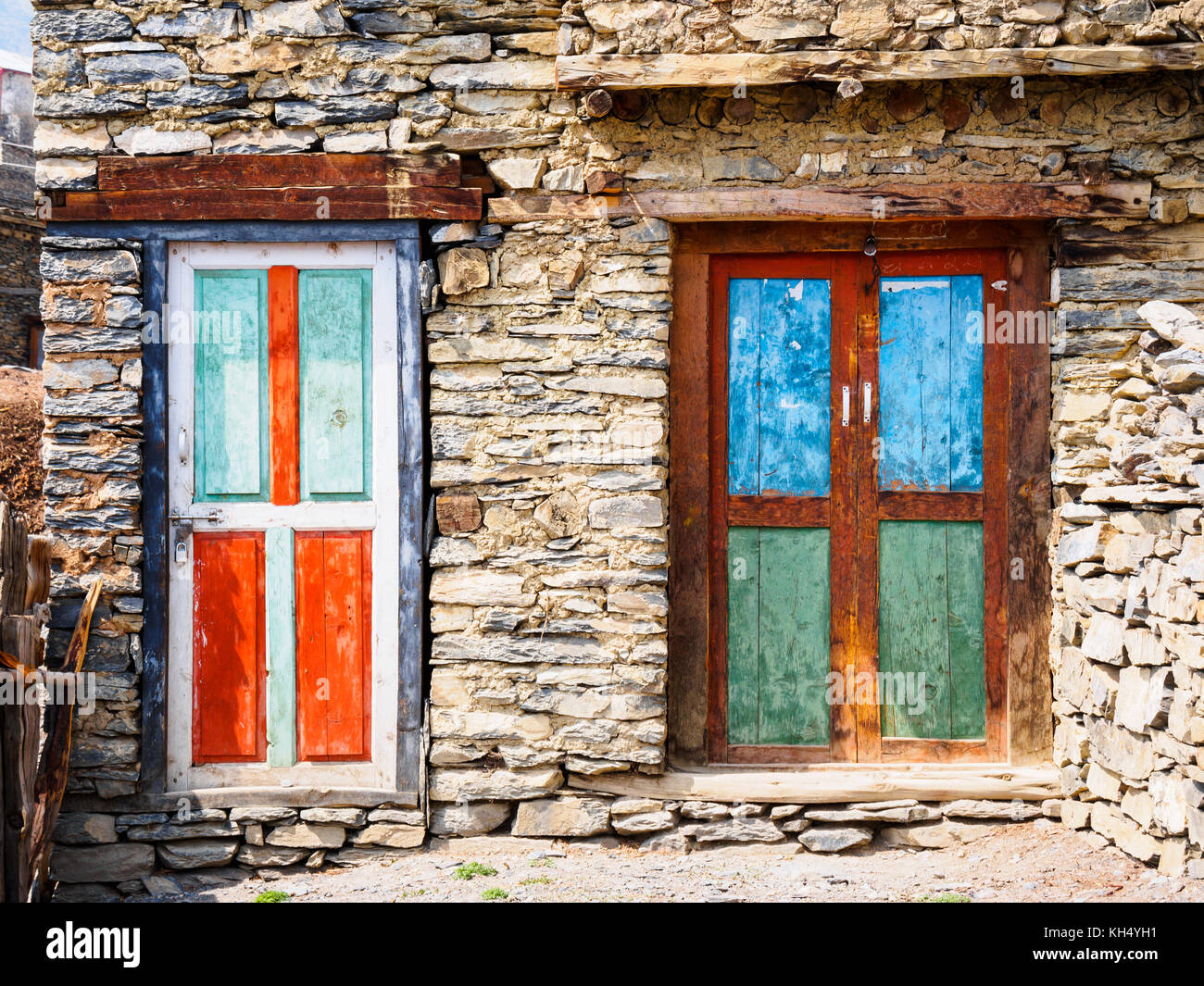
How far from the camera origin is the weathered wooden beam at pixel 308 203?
12.6 ft

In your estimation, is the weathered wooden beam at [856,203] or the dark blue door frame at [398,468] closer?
the weathered wooden beam at [856,203]

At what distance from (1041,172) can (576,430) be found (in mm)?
2204

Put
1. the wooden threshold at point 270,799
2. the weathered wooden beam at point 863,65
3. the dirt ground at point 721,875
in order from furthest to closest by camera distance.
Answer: the wooden threshold at point 270,799 → the weathered wooden beam at point 863,65 → the dirt ground at point 721,875

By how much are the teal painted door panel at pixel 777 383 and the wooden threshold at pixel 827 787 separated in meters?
1.24

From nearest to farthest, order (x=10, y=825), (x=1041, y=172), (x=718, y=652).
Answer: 1. (x=10, y=825)
2. (x=1041, y=172)
3. (x=718, y=652)

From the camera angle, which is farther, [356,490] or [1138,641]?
[356,490]

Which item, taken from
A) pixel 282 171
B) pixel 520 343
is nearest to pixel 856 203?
pixel 520 343

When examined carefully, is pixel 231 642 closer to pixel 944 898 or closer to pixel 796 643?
pixel 796 643

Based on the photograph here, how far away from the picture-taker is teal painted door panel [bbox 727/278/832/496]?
407cm

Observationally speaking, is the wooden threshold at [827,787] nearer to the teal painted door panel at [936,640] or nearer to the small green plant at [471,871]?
the teal painted door panel at [936,640]

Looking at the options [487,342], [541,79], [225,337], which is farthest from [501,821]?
[541,79]

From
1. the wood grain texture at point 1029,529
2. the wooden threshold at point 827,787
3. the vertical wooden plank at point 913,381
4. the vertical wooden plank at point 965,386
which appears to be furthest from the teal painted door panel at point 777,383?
the wooden threshold at point 827,787

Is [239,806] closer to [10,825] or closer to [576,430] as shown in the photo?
[10,825]

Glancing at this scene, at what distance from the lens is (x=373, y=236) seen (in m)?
3.89
